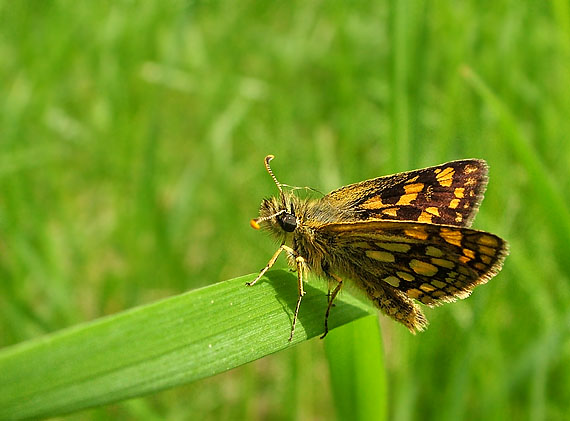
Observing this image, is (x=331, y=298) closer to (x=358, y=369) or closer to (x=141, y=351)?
(x=358, y=369)

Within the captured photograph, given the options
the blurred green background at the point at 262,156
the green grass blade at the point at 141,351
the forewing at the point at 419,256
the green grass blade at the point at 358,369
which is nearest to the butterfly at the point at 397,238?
the forewing at the point at 419,256

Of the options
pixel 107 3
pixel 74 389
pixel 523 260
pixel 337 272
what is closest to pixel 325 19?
pixel 107 3

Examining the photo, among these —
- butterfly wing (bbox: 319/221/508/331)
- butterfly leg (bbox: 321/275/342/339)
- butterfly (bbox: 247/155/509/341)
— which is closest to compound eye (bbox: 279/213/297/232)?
butterfly (bbox: 247/155/509/341)

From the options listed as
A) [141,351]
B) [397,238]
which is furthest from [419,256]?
[141,351]

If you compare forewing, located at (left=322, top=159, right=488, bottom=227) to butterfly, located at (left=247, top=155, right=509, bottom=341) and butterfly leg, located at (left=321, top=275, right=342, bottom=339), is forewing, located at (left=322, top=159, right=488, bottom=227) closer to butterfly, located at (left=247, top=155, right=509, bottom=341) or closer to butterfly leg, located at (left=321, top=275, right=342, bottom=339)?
butterfly, located at (left=247, top=155, right=509, bottom=341)

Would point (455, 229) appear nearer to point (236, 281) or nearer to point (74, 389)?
point (236, 281)

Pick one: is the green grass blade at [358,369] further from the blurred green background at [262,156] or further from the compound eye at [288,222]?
the blurred green background at [262,156]
